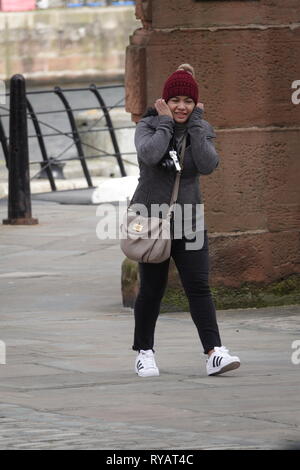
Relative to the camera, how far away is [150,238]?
869cm

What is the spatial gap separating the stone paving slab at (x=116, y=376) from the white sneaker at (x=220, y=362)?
0.06 meters

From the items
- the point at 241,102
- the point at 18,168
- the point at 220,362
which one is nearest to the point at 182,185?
the point at 220,362

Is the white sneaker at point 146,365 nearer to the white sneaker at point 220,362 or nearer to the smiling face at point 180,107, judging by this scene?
the white sneaker at point 220,362

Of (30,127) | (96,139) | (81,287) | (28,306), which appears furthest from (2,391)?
(30,127)

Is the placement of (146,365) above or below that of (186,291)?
below

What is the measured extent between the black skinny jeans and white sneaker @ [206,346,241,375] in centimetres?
8

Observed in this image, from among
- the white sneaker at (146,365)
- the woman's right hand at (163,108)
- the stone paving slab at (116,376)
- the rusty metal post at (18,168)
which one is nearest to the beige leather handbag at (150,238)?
the woman's right hand at (163,108)

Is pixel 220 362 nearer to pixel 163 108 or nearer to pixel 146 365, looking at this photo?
pixel 146 365

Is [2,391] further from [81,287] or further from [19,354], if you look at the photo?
[81,287]

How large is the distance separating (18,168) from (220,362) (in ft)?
28.9

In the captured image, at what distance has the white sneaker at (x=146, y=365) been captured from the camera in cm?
878

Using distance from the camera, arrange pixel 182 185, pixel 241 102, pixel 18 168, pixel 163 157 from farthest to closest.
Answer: pixel 18 168 < pixel 241 102 < pixel 182 185 < pixel 163 157

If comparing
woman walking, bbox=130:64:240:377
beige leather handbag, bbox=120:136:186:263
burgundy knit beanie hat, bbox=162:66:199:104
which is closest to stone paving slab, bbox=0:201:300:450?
woman walking, bbox=130:64:240:377

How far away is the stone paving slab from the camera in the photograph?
700cm
